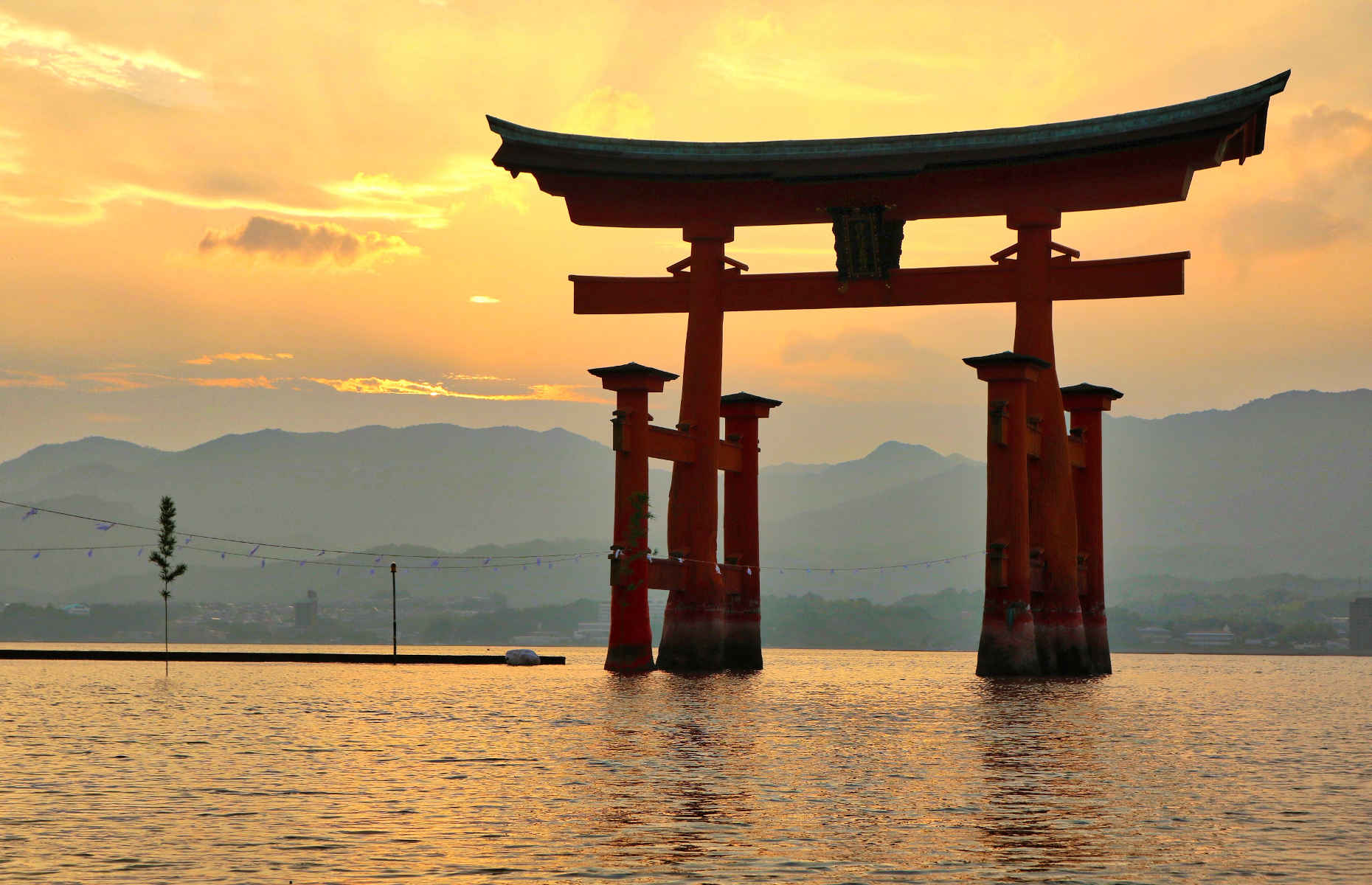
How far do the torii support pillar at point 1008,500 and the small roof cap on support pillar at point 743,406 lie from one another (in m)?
11.4

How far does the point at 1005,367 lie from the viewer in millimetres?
47656

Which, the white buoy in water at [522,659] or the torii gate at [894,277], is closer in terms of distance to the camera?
the torii gate at [894,277]

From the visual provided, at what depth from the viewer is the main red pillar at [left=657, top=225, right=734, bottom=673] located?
2093 inches

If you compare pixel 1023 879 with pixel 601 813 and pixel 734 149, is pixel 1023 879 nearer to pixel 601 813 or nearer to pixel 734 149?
pixel 601 813

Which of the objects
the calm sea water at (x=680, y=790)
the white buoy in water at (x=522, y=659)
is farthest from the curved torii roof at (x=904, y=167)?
the white buoy in water at (x=522, y=659)

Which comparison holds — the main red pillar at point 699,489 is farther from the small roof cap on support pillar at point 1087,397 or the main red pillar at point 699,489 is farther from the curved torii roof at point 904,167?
the small roof cap on support pillar at point 1087,397

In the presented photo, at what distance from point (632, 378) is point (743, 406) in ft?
32.3

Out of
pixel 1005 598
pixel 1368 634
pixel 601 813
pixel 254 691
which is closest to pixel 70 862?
pixel 601 813

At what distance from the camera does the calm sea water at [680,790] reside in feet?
54.7

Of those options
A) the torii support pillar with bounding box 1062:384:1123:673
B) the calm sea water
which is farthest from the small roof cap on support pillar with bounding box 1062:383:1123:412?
the calm sea water

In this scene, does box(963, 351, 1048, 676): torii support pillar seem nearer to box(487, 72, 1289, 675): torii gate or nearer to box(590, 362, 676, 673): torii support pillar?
box(487, 72, 1289, 675): torii gate

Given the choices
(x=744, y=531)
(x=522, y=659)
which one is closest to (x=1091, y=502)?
(x=744, y=531)

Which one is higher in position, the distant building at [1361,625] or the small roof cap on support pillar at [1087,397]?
the small roof cap on support pillar at [1087,397]

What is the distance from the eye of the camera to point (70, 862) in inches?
648
